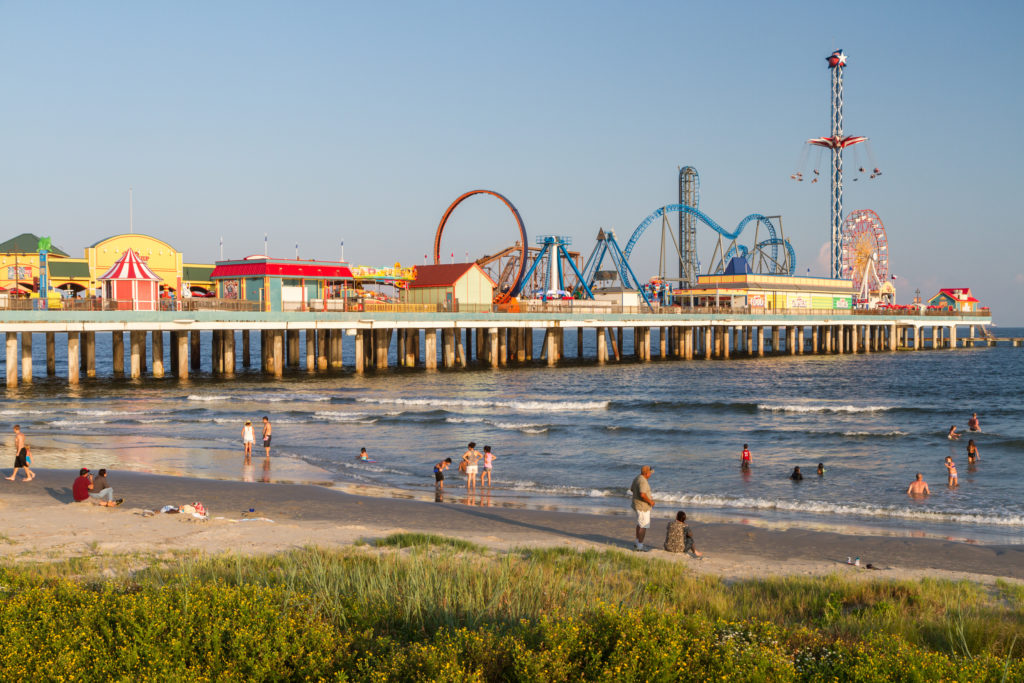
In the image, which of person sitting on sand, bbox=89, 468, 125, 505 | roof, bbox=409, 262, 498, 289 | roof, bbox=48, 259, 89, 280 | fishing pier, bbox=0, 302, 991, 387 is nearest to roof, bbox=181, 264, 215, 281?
roof, bbox=48, 259, 89, 280

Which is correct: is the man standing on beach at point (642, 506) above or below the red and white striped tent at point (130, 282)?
below

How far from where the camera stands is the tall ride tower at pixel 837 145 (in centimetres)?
11469

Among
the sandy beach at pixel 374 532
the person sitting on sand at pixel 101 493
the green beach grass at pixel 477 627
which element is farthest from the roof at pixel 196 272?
the green beach grass at pixel 477 627

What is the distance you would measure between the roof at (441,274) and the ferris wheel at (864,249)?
248 ft

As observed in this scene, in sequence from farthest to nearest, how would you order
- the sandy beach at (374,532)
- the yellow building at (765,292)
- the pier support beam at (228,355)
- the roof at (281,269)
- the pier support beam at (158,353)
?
1. the yellow building at (765,292)
2. the roof at (281,269)
3. the pier support beam at (228,355)
4. the pier support beam at (158,353)
5. the sandy beach at (374,532)

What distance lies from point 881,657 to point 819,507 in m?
13.9

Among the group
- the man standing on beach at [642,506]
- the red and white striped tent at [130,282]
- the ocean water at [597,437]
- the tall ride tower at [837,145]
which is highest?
the tall ride tower at [837,145]

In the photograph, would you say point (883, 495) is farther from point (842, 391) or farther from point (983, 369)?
point (983, 369)

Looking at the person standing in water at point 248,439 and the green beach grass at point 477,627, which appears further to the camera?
the person standing in water at point 248,439

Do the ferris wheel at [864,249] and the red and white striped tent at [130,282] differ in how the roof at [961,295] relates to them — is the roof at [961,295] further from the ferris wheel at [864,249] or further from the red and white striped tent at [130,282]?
the red and white striped tent at [130,282]

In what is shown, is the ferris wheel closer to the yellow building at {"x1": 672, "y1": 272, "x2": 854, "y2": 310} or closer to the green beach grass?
the yellow building at {"x1": 672, "y1": 272, "x2": 854, "y2": 310}

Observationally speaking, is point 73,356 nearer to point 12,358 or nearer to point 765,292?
point 12,358

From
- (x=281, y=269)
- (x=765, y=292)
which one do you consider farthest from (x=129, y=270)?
(x=765, y=292)

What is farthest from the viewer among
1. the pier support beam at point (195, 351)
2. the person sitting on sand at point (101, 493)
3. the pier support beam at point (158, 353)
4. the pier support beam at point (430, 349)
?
the pier support beam at point (195, 351)
